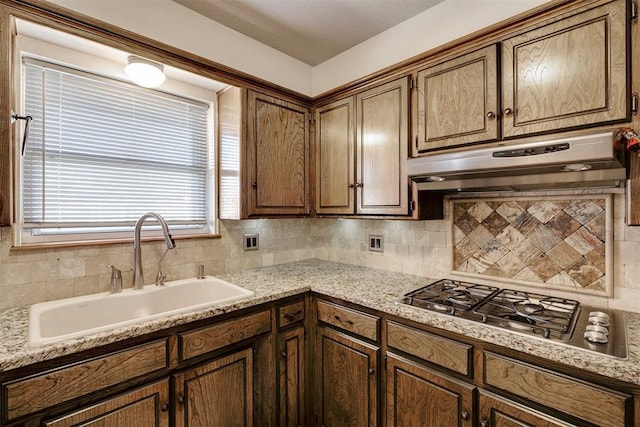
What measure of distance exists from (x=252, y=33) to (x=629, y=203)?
7.25ft

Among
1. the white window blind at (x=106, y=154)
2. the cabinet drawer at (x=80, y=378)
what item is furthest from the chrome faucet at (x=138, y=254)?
the cabinet drawer at (x=80, y=378)

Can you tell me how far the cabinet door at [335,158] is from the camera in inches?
83.8

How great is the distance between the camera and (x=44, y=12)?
136 centimetres

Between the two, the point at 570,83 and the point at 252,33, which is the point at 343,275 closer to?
the point at 570,83

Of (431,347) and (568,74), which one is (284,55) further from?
(431,347)

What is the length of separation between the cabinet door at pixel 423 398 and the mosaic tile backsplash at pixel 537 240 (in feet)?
2.39

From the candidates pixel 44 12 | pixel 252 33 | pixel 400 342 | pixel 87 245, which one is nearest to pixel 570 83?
pixel 400 342

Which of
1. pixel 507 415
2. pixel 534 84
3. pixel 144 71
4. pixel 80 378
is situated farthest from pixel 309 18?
pixel 507 415

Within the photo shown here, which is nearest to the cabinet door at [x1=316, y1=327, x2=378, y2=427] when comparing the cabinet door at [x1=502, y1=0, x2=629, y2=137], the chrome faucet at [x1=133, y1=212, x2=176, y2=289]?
the chrome faucet at [x1=133, y1=212, x2=176, y2=289]

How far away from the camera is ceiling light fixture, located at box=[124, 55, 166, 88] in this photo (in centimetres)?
165

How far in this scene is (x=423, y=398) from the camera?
4.56 feet

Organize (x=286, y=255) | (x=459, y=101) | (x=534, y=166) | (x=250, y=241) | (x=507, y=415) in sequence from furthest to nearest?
1. (x=286, y=255)
2. (x=250, y=241)
3. (x=459, y=101)
4. (x=534, y=166)
5. (x=507, y=415)

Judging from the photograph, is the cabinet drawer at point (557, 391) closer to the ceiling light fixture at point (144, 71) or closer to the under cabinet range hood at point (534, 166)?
the under cabinet range hood at point (534, 166)

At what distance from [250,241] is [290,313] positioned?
755mm
